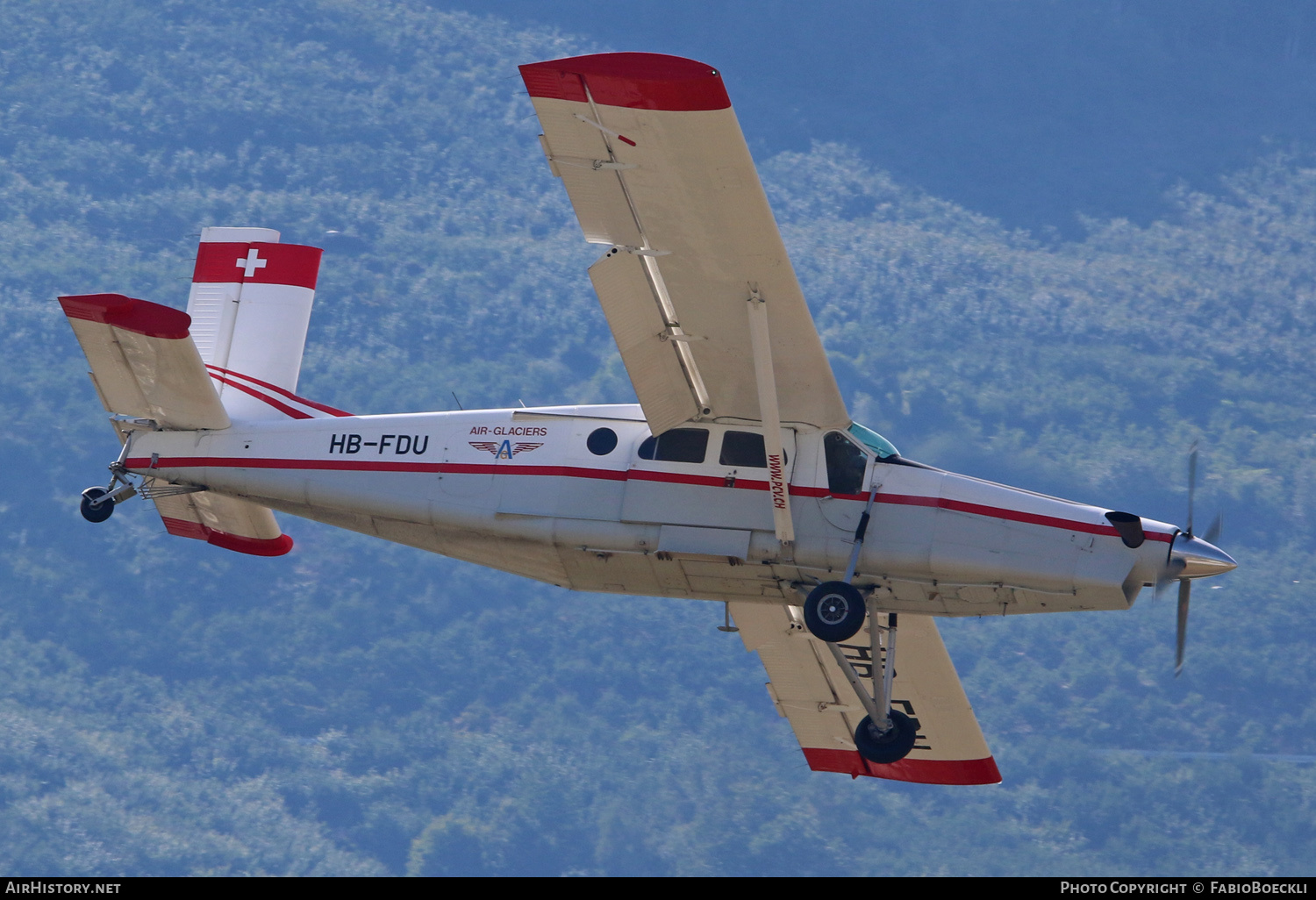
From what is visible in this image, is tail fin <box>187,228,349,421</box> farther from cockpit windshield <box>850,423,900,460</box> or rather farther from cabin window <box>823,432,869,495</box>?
cockpit windshield <box>850,423,900,460</box>

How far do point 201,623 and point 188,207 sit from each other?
33.0 m

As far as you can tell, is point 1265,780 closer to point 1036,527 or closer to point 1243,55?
point 1036,527

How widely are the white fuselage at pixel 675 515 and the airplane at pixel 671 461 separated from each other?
21 millimetres

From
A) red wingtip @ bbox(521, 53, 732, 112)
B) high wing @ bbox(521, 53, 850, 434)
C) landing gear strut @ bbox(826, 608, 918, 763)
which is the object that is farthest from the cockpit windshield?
red wingtip @ bbox(521, 53, 732, 112)

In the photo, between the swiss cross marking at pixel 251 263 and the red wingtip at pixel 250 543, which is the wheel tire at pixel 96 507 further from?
the swiss cross marking at pixel 251 263

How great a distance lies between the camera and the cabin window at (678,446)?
14914 mm

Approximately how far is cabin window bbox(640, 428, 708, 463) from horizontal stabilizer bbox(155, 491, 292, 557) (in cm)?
439

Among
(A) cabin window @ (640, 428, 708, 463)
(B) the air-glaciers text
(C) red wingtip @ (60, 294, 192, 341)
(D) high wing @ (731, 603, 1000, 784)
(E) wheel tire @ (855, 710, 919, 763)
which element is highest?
(C) red wingtip @ (60, 294, 192, 341)

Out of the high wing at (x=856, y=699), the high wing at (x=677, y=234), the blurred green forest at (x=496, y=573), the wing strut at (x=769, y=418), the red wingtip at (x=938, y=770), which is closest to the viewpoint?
the high wing at (x=677, y=234)

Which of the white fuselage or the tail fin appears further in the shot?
the tail fin

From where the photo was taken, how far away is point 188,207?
10381cm

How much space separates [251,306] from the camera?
707 inches

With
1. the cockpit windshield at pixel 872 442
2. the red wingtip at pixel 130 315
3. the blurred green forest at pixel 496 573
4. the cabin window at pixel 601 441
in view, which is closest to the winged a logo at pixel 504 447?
the cabin window at pixel 601 441

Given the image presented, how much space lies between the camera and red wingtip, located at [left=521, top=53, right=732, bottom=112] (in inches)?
488
